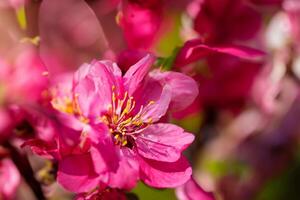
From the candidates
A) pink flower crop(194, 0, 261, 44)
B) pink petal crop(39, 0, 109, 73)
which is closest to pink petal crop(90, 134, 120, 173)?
pink petal crop(39, 0, 109, 73)

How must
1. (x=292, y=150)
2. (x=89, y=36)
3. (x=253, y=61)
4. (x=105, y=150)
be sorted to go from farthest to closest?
1. (x=292, y=150)
2. (x=253, y=61)
3. (x=89, y=36)
4. (x=105, y=150)

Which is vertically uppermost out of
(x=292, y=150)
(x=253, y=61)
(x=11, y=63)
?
(x=11, y=63)

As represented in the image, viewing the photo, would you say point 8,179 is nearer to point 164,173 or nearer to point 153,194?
point 164,173

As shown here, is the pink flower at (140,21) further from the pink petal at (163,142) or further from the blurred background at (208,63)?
the pink petal at (163,142)

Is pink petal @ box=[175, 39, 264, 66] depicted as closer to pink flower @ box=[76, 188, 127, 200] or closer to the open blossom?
the open blossom

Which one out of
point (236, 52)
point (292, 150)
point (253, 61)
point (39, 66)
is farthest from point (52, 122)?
point (292, 150)

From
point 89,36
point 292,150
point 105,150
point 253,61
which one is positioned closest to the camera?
point 105,150

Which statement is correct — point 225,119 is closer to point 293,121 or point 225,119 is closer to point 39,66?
point 293,121
